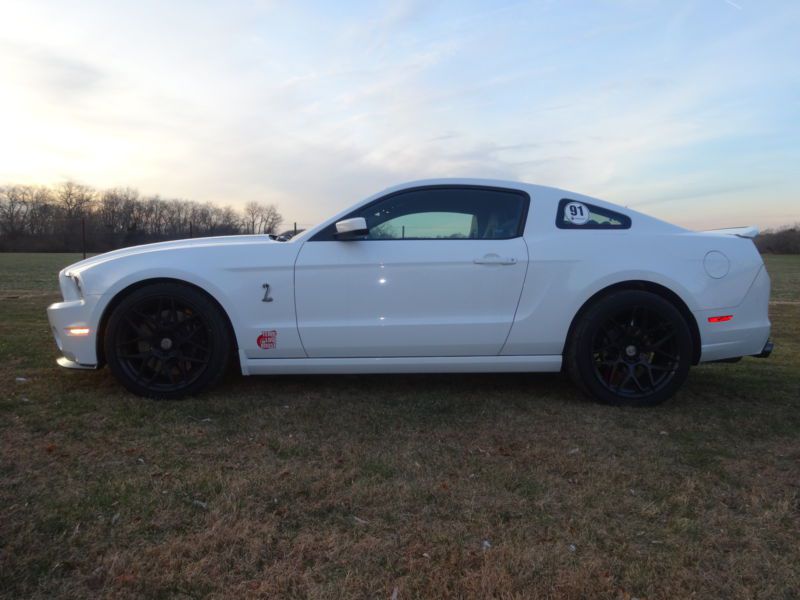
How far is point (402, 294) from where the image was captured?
11.5ft

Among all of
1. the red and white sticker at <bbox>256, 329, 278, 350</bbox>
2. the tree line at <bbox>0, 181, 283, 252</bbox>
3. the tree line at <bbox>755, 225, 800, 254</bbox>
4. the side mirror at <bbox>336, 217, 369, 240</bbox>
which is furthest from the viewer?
the tree line at <bbox>755, 225, 800, 254</bbox>

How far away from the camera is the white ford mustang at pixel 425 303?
3.51 metres

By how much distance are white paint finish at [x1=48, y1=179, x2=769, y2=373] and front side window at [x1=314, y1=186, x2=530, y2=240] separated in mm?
85

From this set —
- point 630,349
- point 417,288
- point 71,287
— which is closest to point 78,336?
point 71,287

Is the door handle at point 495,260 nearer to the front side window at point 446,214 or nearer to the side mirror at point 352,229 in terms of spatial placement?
the front side window at point 446,214

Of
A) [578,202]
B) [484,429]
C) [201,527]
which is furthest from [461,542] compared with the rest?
[578,202]

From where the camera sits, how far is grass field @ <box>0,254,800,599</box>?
5.86ft

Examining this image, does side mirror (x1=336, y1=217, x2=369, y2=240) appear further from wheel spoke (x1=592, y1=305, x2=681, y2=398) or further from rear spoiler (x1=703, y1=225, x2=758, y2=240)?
rear spoiler (x1=703, y1=225, x2=758, y2=240)

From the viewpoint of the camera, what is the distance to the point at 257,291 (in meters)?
3.52

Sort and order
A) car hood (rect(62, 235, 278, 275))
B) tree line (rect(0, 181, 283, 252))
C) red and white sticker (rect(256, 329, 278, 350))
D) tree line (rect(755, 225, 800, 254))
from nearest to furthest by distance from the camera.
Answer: red and white sticker (rect(256, 329, 278, 350)), car hood (rect(62, 235, 278, 275)), tree line (rect(0, 181, 283, 252)), tree line (rect(755, 225, 800, 254))

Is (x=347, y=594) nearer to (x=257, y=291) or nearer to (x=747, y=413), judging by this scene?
(x=257, y=291)

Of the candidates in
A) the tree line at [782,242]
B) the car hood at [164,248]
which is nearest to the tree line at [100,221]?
the car hood at [164,248]

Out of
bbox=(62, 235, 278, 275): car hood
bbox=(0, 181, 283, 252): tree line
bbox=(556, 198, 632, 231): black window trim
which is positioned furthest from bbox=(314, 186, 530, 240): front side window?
bbox=(0, 181, 283, 252): tree line

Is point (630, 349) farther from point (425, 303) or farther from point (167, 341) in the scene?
point (167, 341)
